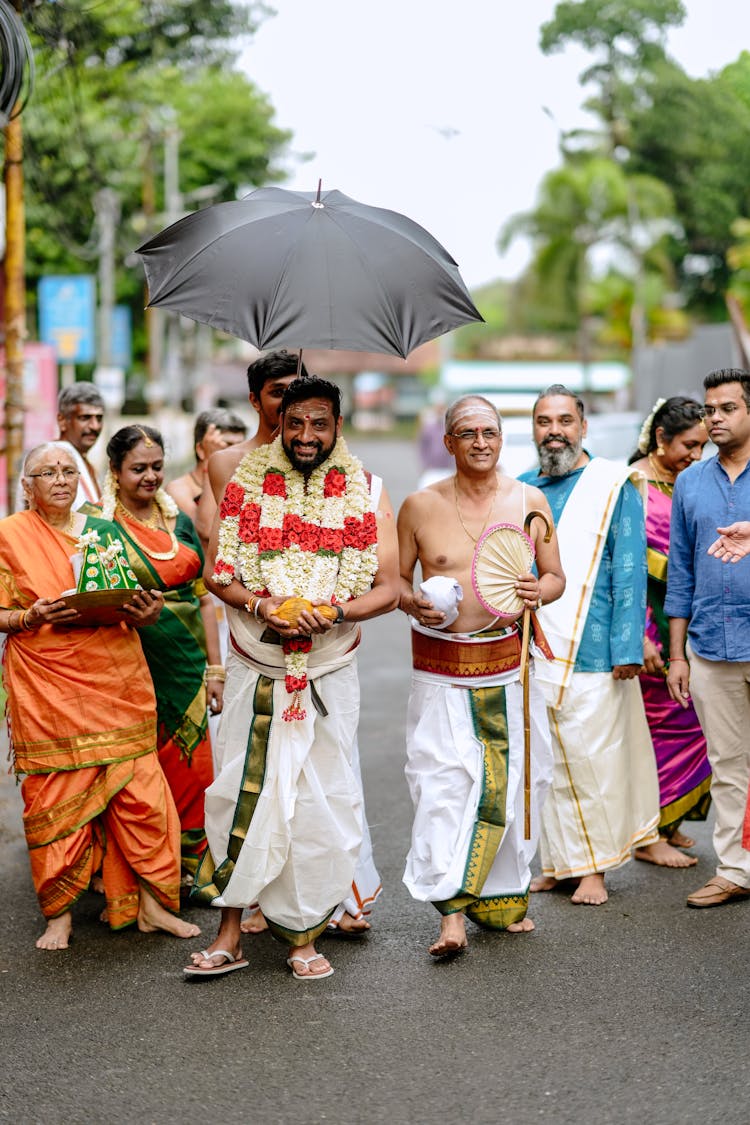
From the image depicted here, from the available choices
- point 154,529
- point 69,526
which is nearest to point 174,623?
point 154,529

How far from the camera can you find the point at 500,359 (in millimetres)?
62969

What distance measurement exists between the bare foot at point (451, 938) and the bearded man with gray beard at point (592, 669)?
82cm

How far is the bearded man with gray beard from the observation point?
5883 mm

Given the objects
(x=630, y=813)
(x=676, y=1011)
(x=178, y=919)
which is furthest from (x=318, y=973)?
(x=630, y=813)

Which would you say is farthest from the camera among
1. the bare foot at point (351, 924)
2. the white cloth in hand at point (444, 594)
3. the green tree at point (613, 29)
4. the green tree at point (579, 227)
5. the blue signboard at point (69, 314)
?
the green tree at point (579, 227)

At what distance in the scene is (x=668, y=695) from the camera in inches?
258

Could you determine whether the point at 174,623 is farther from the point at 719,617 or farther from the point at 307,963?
the point at 719,617

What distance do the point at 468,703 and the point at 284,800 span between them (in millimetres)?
860

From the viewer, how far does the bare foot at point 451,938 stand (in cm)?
505

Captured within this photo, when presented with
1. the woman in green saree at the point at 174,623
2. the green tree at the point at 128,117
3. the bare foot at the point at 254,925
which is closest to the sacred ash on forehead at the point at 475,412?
the woman in green saree at the point at 174,623

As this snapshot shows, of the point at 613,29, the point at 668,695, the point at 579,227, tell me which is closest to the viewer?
the point at 668,695

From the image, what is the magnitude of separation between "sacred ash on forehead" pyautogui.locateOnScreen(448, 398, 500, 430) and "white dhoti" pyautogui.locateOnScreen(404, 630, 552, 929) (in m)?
0.83

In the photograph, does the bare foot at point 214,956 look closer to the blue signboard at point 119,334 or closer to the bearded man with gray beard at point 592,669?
the bearded man with gray beard at point 592,669

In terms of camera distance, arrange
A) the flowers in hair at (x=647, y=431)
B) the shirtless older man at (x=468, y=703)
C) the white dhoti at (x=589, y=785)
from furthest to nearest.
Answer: the flowers in hair at (x=647, y=431) → the white dhoti at (x=589, y=785) → the shirtless older man at (x=468, y=703)
